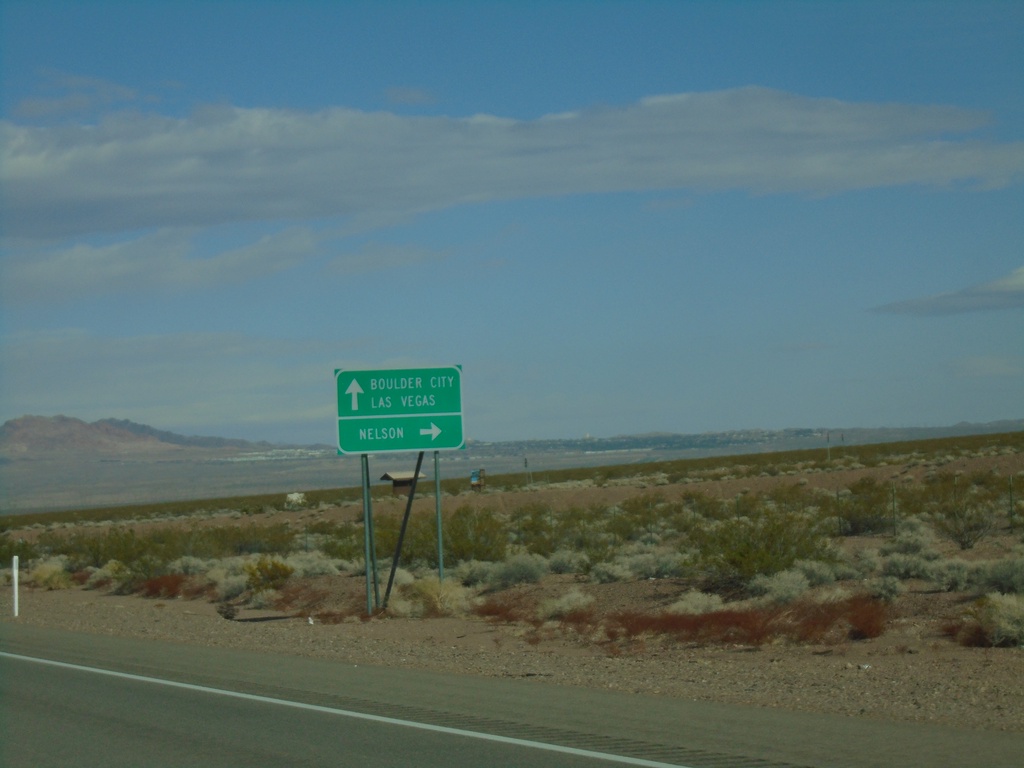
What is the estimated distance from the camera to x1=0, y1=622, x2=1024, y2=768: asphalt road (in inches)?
367

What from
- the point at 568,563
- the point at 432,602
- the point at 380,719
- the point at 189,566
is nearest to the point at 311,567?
the point at 189,566

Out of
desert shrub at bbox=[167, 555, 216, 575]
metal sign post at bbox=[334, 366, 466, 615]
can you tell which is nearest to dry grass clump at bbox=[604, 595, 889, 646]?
metal sign post at bbox=[334, 366, 466, 615]

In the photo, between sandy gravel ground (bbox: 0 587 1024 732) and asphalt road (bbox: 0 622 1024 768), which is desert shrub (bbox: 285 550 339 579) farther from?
asphalt road (bbox: 0 622 1024 768)

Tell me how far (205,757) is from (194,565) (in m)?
25.3

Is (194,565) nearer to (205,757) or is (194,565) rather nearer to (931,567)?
(931,567)

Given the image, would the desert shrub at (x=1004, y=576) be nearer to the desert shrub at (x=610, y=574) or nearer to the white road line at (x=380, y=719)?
the desert shrub at (x=610, y=574)

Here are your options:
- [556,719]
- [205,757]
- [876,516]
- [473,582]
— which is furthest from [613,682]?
[876,516]

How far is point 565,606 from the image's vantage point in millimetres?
21312

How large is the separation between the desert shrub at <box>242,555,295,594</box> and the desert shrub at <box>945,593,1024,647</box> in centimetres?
1725

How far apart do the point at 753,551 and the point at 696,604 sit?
2095 mm

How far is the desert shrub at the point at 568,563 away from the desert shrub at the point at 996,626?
11.7 meters

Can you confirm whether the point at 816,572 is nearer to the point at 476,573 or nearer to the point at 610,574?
the point at 610,574

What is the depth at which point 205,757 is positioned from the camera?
962 cm

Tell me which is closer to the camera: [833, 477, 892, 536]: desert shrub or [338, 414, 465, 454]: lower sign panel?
[338, 414, 465, 454]: lower sign panel
